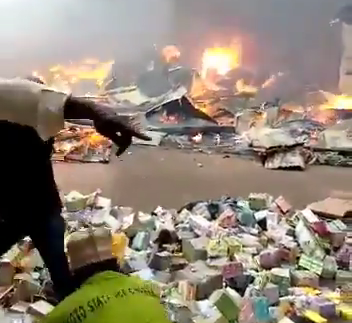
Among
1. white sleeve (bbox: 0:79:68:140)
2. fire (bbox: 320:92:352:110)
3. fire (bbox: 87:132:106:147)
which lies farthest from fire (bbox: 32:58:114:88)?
Result: white sleeve (bbox: 0:79:68:140)

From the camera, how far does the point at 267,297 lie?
7.55 feet

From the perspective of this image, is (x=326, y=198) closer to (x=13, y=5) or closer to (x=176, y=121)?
(x=176, y=121)

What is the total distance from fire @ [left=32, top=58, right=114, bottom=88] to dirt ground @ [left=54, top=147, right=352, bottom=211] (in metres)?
0.80

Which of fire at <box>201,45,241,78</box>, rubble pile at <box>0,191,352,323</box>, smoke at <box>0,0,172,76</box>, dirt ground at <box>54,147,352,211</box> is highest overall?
smoke at <box>0,0,172,76</box>

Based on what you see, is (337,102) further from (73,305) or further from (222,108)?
(73,305)

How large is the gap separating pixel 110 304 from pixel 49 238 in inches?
27.2

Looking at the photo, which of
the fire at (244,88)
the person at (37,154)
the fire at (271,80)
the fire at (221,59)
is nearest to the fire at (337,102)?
the fire at (271,80)

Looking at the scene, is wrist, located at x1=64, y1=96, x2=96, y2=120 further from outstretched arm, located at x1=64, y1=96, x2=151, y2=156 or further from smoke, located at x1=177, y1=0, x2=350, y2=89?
smoke, located at x1=177, y1=0, x2=350, y2=89

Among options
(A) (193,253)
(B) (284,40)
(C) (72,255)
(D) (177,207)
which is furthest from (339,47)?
(C) (72,255)

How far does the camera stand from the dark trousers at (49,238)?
1.83 m

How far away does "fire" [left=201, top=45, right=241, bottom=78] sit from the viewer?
183 inches

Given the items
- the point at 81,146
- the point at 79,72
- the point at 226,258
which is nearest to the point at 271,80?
the point at 79,72

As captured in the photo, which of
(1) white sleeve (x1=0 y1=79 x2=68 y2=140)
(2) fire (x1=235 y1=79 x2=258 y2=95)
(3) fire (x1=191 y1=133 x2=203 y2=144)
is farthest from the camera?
(2) fire (x1=235 y1=79 x2=258 y2=95)

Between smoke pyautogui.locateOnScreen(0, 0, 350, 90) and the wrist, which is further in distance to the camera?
smoke pyautogui.locateOnScreen(0, 0, 350, 90)
